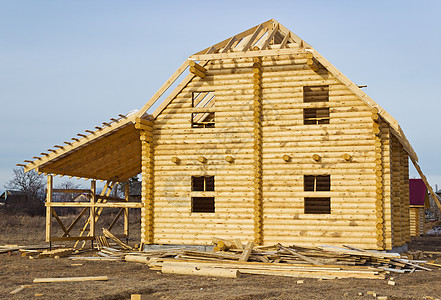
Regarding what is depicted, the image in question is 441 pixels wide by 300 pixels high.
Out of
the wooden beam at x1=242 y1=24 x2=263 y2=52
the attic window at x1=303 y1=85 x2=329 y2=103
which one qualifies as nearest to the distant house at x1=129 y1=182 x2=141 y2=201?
the attic window at x1=303 y1=85 x2=329 y2=103

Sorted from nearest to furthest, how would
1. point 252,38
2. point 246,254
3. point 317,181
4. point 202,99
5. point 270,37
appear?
point 246,254, point 270,37, point 252,38, point 202,99, point 317,181

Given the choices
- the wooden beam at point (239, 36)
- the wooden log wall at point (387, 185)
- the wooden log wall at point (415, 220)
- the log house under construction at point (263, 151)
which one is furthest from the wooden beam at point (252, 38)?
the wooden log wall at point (415, 220)

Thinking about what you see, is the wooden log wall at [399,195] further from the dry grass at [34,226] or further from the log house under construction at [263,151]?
the dry grass at [34,226]

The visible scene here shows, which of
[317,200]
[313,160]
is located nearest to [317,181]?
[317,200]

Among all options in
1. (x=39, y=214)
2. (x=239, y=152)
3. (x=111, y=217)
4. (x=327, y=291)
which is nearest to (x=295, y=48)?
(x=239, y=152)

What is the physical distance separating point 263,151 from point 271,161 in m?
0.53

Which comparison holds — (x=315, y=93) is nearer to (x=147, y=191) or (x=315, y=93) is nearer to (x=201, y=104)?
(x=201, y=104)

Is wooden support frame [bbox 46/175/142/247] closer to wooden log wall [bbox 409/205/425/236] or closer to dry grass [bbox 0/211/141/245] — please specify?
dry grass [bbox 0/211/141/245]

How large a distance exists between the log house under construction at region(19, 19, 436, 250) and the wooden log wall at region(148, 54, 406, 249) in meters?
0.04

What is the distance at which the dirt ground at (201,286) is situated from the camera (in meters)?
12.5

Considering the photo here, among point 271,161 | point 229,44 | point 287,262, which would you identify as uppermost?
point 229,44

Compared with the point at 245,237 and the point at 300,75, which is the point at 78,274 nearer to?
the point at 245,237

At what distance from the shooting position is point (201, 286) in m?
13.9

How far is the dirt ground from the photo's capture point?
41.1 ft
